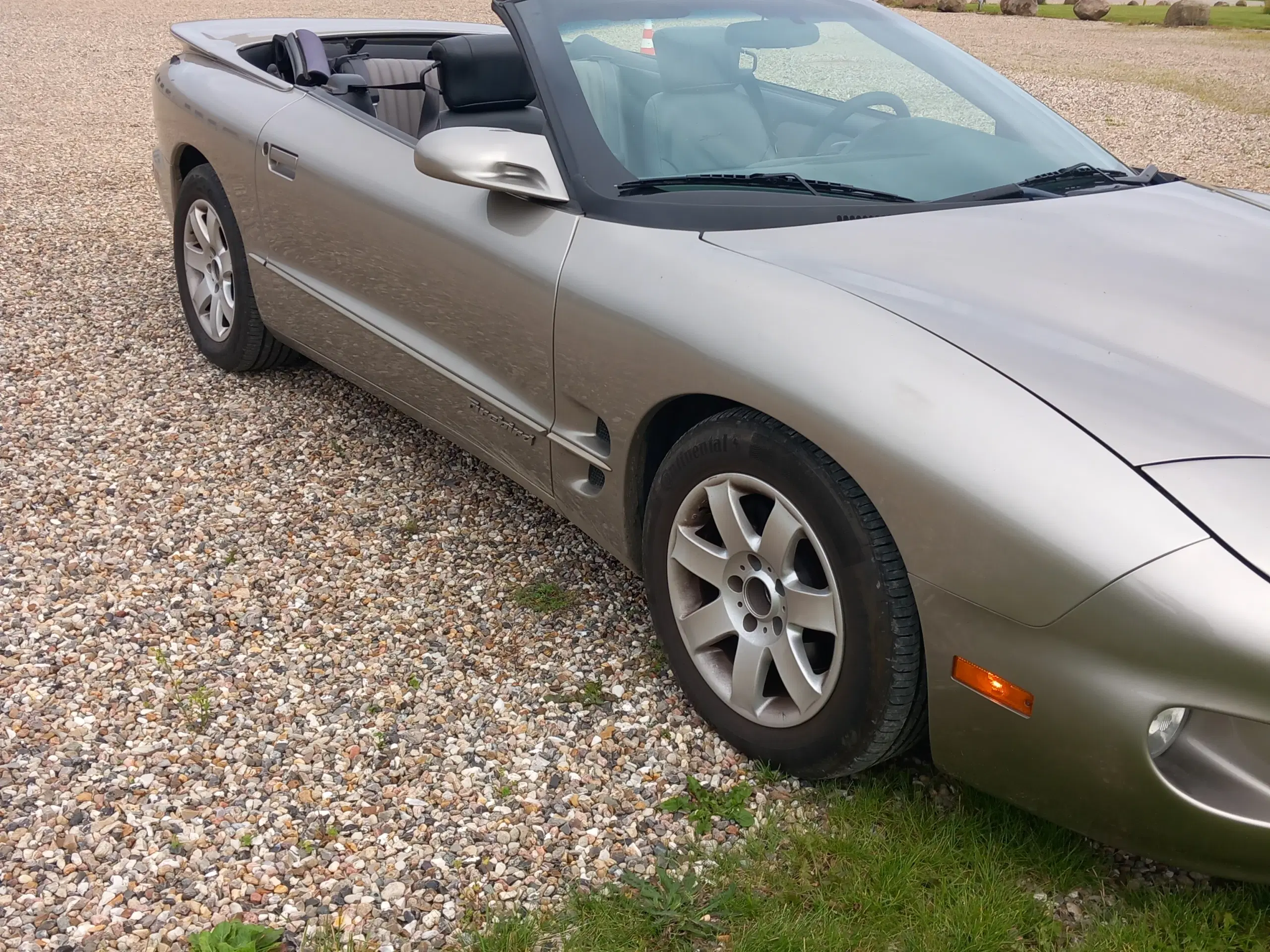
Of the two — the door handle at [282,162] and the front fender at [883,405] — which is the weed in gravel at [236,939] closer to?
the front fender at [883,405]

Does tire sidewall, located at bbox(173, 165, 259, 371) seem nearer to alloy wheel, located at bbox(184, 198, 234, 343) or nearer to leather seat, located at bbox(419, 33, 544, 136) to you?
alloy wheel, located at bbox(184, 198, 234, 343)

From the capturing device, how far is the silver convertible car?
5.72 feet

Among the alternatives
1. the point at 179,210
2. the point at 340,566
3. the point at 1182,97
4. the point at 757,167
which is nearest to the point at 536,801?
the point at 340,566

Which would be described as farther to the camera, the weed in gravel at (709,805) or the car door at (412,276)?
the car door at (412,276)

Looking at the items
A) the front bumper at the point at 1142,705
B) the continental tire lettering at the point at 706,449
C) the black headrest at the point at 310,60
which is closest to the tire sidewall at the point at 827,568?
the continental tire lettering at the point at 706,449

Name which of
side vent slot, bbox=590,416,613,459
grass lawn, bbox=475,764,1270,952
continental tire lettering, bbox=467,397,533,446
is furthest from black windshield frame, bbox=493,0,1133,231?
grass lawn, bbox=475,764,1270,952

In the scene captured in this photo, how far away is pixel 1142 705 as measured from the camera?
171 centimetres

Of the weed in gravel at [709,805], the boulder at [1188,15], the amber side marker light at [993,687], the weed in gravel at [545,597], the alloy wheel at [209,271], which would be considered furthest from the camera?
the boulder at [1188,15]

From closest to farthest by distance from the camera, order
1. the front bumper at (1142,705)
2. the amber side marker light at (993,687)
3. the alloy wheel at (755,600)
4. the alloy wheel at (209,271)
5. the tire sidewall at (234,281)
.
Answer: the front bumper at (1142,705)
the amber side marker light at (993,687)
the alloy wheel at (755,600)
the tire sidewall at (234,281)
the alloy wheel at (209,271)

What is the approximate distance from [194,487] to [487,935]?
86.1 inches

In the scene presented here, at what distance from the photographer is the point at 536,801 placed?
7.86ft

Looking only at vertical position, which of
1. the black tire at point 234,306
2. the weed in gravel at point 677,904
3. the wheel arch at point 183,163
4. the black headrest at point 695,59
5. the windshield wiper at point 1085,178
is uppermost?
the black headrest at point 695,59

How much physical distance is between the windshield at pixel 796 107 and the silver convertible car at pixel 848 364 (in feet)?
0.04

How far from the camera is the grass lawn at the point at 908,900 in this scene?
6.57 feet
